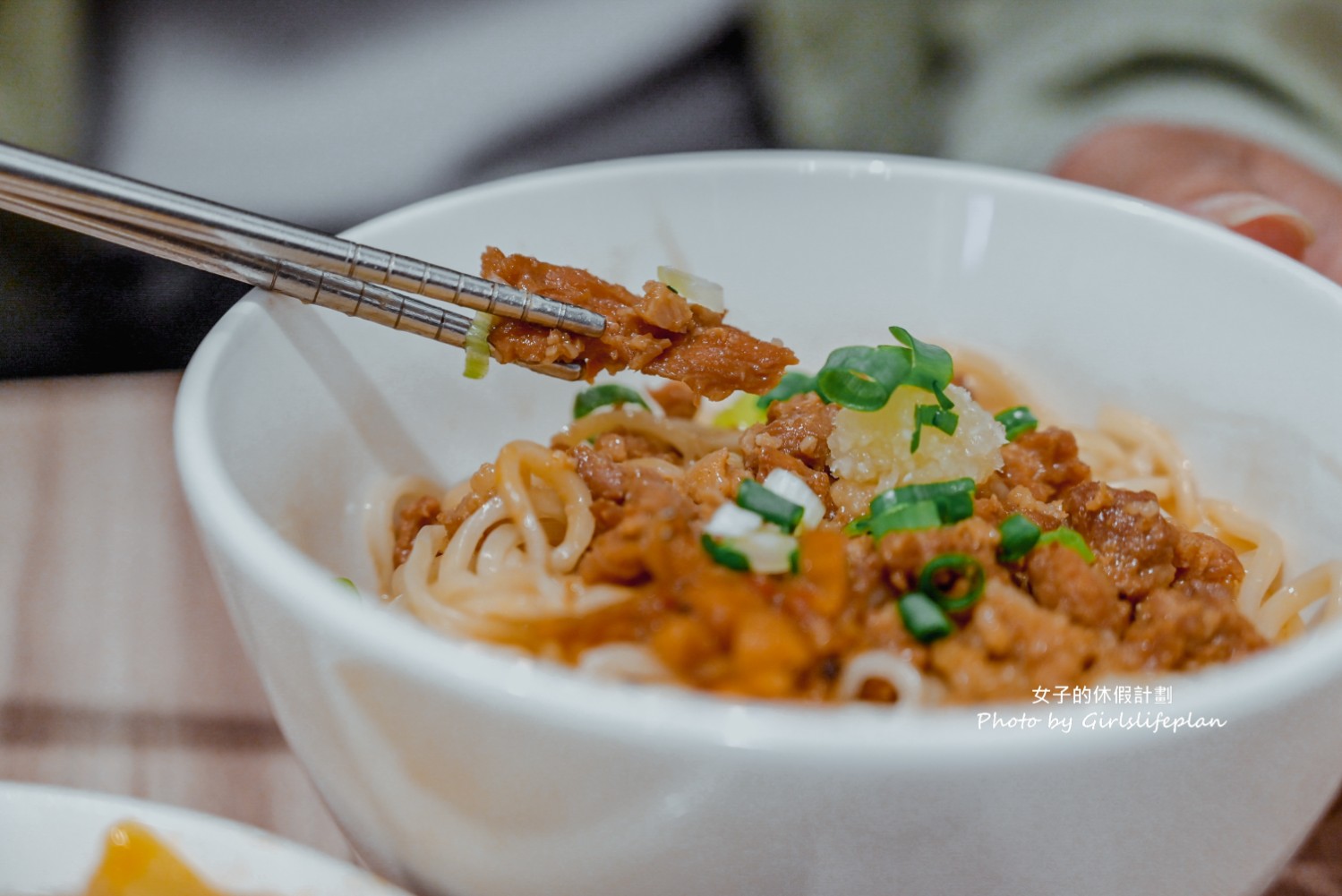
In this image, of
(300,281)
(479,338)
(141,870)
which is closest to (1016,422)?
(479,338)

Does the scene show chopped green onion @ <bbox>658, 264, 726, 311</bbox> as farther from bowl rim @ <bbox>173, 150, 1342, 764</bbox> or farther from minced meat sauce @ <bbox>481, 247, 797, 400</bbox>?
bowl rim @ <bbox>173, 150, 1342, 764</bbox>

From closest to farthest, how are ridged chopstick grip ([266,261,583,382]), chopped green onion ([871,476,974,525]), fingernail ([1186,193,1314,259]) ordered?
chopped green onion ([871,476,974,525]) < ridged chopstick grip ([266,261,583,382]) < fingernail ([1186,193,1314,259])

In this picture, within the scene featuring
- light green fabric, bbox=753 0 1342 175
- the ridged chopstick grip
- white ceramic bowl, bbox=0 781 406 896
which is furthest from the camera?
light green fabric, bbox=753 0 1342 175

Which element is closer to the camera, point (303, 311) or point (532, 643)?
point (532, 643)

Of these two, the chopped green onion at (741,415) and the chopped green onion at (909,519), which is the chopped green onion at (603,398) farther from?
the chopped green onion at (909,519)

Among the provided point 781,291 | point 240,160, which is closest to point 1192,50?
point 781,291

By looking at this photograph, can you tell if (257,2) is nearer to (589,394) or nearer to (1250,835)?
(589,394)

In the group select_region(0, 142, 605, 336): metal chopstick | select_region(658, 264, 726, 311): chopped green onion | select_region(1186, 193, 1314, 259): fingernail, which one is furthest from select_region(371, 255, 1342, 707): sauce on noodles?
select_region(1186, 193, 1314, 259): fingernail
